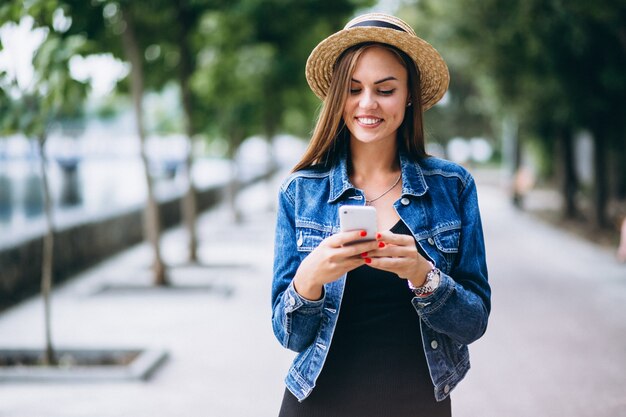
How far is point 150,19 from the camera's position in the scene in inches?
456

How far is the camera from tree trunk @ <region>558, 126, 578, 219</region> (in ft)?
65.1

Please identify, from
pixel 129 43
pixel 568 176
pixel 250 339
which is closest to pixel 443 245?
pixel 250 339

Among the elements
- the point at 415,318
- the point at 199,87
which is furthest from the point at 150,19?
the point at 415,318

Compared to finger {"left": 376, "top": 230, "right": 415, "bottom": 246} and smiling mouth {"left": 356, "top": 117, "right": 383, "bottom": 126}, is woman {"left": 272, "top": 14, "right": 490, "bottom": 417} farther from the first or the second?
finger {"left": 376, "top": 230, "right": 415, "bottom": 246}

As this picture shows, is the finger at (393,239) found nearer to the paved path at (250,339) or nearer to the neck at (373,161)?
the neck at (373,161)

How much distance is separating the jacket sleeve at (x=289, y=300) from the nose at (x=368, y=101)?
1.15 feet

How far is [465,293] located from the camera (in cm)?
206

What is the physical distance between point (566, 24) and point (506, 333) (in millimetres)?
7829

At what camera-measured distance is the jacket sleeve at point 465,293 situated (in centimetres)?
203

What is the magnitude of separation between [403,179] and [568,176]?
61.5ft

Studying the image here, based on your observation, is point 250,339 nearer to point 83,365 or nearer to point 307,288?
point 83,365

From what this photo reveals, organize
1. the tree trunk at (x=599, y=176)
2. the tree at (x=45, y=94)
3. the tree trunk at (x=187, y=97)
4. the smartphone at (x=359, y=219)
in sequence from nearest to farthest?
the smartphone at (x=359, y=219) → the tree at (x=45, y=94) → the tree trunk at (x=187, y=97) → the tree trunk at (x=599, y=176)

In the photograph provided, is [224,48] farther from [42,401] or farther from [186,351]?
[42,401]

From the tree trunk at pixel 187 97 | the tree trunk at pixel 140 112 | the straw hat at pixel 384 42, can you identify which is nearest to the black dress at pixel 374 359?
the straw hat at pixel 384 42
